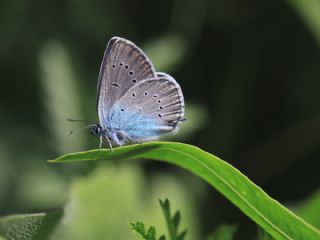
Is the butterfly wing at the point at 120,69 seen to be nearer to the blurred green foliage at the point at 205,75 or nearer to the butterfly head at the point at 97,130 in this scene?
the butterfly head at the point at 97,130

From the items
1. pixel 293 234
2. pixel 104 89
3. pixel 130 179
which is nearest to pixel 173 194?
pixel 130 179

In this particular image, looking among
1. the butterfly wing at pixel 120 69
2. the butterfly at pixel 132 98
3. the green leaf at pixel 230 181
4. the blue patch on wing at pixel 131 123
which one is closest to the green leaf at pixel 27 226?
the green leaf at pixel 230 181

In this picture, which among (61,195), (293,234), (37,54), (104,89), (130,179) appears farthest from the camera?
(37,54)

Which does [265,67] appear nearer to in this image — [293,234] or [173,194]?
[173,194]

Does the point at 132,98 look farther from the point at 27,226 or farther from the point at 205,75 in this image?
the point at 205,75

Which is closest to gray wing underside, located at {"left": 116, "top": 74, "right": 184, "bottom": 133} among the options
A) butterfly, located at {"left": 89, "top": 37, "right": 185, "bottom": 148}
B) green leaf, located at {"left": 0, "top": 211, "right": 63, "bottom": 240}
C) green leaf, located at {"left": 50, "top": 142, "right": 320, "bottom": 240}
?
butterfly, located at {"left": 89, "top": 37, "right": 185, "bottom": 148}

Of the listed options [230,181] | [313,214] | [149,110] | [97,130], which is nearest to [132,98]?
[149,110]

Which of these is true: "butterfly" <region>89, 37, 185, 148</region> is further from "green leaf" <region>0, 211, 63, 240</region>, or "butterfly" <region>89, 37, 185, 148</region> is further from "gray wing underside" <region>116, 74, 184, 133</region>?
"green leaf" <region>0, 211, 63, 240</region>
